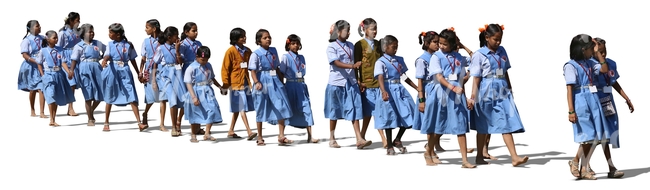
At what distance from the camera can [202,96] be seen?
16.8 m

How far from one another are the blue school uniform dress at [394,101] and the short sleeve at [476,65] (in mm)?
1713

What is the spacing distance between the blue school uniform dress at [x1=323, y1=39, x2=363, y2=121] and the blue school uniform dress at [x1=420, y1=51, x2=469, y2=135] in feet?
6.65

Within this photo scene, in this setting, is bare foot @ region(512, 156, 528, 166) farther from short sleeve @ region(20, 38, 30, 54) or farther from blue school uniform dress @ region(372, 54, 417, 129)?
short sleeve @ region(20, 38, 30, 54)

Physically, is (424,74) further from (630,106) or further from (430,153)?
(630,106)

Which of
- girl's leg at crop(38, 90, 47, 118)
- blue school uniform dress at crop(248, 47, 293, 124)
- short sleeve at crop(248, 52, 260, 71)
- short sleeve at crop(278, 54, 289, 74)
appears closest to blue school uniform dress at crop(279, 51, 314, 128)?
short sleeve at crop(278, 54, 289, 74)

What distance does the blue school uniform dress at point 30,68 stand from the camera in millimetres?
20156

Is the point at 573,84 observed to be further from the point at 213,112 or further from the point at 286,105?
the point at 213,112

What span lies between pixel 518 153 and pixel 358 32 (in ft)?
9.43

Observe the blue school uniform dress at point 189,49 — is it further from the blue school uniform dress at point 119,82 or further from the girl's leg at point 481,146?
the girl's leg at point 481,146

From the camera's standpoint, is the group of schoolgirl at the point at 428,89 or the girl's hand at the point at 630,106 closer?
the girl's hand at the point at 630,106

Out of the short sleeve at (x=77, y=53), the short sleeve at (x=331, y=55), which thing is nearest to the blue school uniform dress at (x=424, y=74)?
the short sleeve at (x=331, y=55)

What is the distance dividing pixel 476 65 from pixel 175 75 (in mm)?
5717

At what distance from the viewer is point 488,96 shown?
13867 mm

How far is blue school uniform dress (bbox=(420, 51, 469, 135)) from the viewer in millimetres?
14031
